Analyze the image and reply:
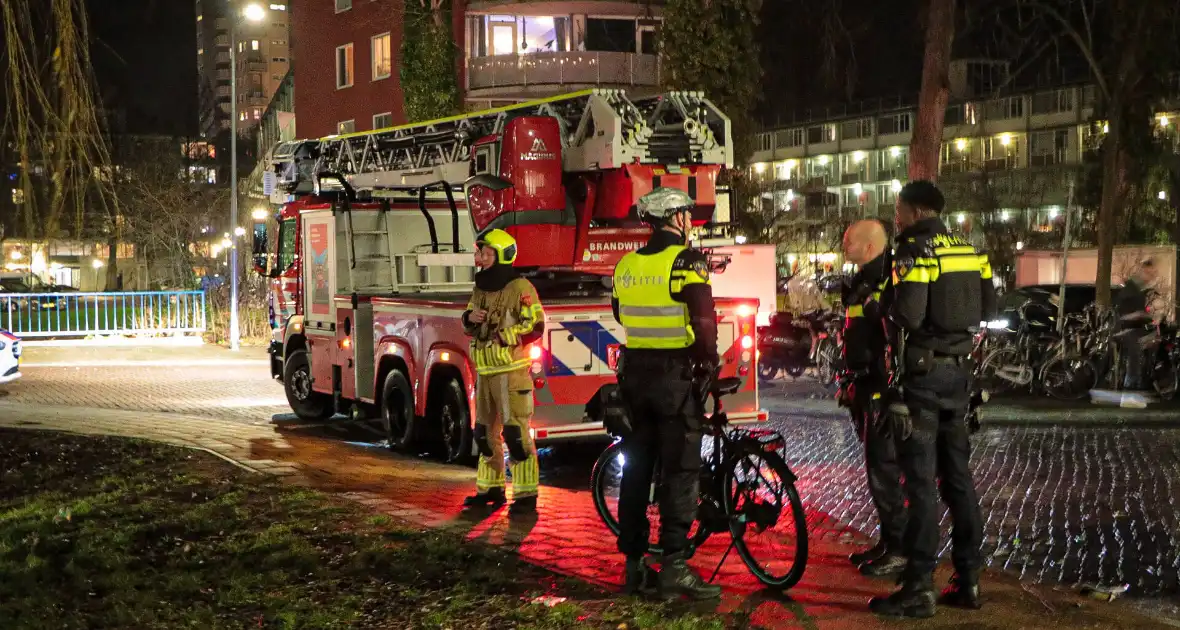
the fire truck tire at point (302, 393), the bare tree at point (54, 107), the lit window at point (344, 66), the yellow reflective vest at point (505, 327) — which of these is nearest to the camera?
the bare tree at point (54, 107)

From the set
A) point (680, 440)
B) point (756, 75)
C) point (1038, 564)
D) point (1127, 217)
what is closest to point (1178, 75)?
point (1127, 217)

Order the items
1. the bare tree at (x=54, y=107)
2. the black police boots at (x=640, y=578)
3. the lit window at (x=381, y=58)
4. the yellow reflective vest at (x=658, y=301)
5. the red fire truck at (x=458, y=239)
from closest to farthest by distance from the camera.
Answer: the yellow reflective vest at (x=658, y=301) < the black police boots at (x=640, y=578) < the bare tree at (x=54, y=107) < the red fire truck at (x=458, y=239) < the lit window at (x=381, y=58)

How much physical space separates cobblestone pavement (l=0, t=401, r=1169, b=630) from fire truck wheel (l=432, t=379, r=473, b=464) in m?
0.29

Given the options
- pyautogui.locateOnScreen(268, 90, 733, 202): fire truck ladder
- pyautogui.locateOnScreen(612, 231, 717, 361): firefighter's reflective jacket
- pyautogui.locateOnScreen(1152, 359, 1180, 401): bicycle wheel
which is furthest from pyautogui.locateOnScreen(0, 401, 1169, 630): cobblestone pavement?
pyautogui.locateOnScreen(1152, 359, 1180, 401): bicycle wheel

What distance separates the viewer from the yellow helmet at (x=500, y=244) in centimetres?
889

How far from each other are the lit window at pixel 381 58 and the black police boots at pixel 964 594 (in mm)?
39847

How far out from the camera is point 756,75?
26188 millimetres

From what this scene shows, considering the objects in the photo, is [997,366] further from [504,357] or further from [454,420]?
[504,357]

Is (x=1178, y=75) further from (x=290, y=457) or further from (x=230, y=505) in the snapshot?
(x=230, y=505)

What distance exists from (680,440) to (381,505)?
313cm

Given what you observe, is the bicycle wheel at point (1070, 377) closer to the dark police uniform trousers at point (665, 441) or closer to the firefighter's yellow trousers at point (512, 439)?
the firefighter's yellow trousers at point (512, 439)

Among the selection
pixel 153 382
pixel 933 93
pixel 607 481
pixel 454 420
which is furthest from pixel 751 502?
pixel 153 382

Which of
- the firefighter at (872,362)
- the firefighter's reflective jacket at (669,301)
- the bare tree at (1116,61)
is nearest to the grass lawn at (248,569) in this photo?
the firefighter's reflective jacket at (669,301)

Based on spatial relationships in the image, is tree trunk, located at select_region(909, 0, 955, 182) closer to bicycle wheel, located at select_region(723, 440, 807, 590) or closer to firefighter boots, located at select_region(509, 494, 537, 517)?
firefighter boots, located at select_region(509, 494, 537, 517)
